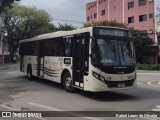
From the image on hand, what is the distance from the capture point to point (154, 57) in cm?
5478

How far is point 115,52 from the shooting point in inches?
549

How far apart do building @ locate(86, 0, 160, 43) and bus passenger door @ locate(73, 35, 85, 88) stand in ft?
137

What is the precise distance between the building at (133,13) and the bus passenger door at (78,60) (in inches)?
1642

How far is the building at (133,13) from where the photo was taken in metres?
58.4

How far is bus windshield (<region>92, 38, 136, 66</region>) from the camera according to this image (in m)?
13.6

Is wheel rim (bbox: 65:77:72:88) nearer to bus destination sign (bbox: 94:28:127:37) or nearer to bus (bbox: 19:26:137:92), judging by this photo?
bus (bbox: 19:26:137:92)

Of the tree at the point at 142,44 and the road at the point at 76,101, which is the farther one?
the tree at the point at 142,44

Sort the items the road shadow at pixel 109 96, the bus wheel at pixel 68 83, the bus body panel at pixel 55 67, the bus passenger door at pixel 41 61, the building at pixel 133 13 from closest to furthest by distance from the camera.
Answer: the road shadow at pixel 109 96
the bus wheel at pixel 68 83
the bus body panel at pixel 55 67
the bus passenger door at pixel 41 61
the building at pixel 133 13

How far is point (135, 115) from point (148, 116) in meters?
0.40

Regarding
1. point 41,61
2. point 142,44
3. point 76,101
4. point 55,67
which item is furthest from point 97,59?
point 142,44

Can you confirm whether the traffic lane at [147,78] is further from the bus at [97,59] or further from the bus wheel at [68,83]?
the bus at [97,59]

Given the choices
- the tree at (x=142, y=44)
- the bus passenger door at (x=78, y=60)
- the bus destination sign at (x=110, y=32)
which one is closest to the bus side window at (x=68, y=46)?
the bus passenger door at (x=78, y=60)

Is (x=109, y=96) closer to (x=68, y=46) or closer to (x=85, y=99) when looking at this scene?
(x=85, y=99)

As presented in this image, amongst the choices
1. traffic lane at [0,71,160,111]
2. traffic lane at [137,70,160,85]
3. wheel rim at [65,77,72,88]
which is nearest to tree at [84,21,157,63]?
traffic lane at [137,70,160,85]
